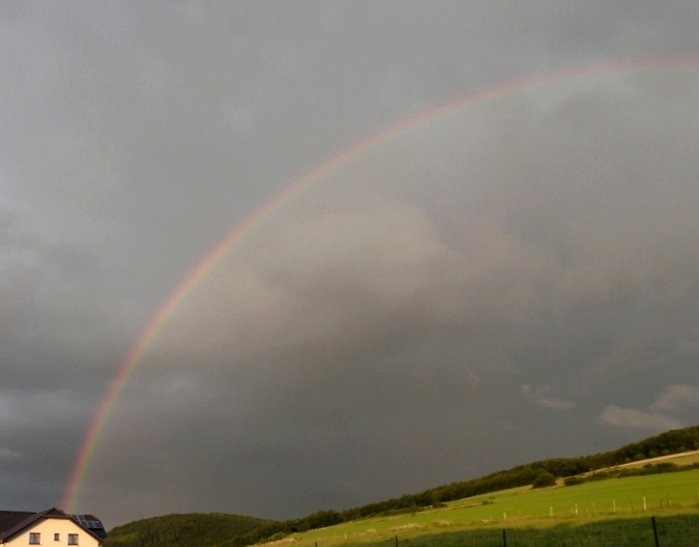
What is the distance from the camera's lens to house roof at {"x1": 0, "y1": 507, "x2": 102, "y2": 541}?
Result: 84125mm

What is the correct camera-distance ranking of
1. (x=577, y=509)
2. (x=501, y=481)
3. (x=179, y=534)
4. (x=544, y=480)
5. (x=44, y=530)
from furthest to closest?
(x=179, y=534), (x=501, y=481), (x=544, y=480), (x=44, y=530), (x=577, y=509)

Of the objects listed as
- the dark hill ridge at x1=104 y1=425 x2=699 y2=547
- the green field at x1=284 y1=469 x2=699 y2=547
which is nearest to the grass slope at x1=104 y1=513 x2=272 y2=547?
the dark hill ridge at x1=104 y1=425 x2=699 y2=547

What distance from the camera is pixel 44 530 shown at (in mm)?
87000

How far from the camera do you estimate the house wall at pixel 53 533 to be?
8494cm

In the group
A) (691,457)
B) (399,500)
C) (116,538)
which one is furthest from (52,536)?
(116,538)

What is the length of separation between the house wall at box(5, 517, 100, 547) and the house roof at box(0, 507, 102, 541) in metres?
0.47

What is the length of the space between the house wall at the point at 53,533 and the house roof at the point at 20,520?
465 millimetres

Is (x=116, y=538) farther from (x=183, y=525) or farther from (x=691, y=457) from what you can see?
(x=691, y=457)

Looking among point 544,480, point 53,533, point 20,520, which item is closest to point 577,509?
point 544,480

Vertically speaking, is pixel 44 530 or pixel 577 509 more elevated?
pixel 44 530

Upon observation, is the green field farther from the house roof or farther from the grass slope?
the grass slope

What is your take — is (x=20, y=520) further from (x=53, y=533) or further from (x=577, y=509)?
(x=577, y=509)

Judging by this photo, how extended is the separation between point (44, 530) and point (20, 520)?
521cm

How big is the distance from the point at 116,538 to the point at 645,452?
428 feet
